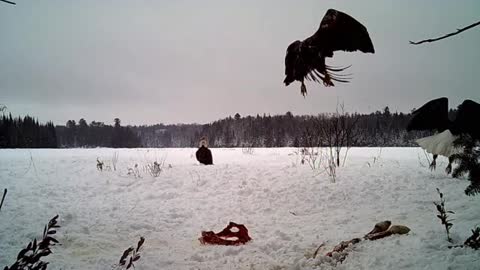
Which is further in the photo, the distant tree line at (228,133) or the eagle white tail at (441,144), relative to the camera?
the distant tree line at (228,133)

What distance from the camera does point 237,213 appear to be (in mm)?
7762

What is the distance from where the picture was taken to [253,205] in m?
8.34

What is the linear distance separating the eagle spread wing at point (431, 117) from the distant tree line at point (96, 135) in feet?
219

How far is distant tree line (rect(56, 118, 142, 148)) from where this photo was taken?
74375mm

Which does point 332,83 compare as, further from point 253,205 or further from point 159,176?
point 159,176

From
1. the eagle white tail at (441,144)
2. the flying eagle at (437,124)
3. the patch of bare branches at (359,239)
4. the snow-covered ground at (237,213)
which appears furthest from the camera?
the flying eagle at (437,124)

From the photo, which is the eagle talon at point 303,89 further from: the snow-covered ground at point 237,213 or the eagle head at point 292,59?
the snow-covered ground at point 237,213

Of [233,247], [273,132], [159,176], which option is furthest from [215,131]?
[233,247]

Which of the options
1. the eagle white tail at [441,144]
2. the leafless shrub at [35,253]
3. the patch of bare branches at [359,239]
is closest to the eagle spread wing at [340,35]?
the leafless shrub at [35,253]

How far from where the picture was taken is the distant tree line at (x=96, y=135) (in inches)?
2928

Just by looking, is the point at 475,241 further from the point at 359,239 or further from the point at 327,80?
the point at 327,80

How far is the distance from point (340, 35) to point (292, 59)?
1.26ft

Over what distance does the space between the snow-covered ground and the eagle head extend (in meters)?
2.13

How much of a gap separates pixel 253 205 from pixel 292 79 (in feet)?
19.3
